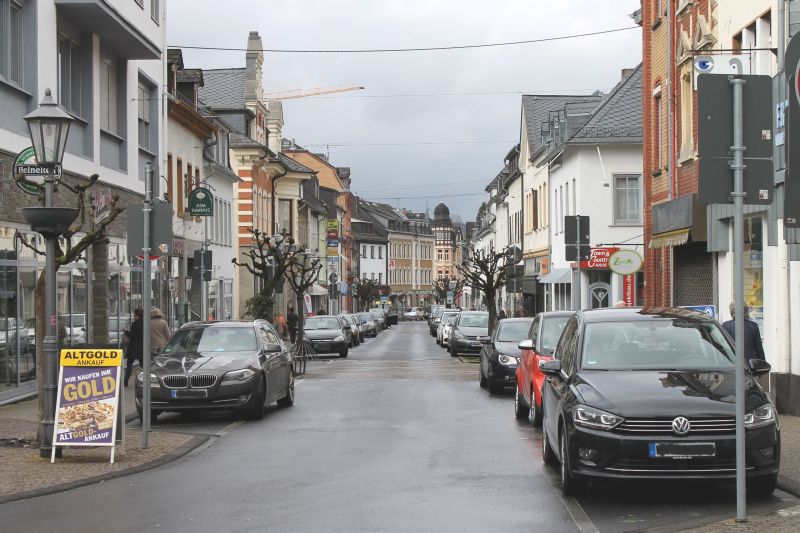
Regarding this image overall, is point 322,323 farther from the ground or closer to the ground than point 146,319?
closer to the ground

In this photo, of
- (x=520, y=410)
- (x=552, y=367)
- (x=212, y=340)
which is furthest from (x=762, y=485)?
(x=212, y=340)

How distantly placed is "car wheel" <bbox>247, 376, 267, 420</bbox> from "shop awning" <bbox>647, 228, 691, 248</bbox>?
9679 mm

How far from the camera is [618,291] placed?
40625mm

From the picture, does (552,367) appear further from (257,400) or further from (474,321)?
(474,321)

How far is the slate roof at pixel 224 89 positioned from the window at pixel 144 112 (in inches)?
1107

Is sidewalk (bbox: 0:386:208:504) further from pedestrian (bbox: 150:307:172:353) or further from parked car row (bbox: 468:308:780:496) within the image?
pedestrian (bbox: 150:307:172:353)

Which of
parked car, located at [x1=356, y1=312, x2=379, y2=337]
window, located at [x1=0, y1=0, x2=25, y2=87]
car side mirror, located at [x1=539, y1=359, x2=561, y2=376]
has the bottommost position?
parked car, located at [x1=356, y1=312, x2=379, y2=337]

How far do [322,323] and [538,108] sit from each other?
22.2 meters

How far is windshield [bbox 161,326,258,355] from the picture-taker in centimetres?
1780

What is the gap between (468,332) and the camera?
3975 cm

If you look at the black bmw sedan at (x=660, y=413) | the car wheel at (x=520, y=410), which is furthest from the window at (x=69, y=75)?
the black bmw sedan at (x=660, y=413)

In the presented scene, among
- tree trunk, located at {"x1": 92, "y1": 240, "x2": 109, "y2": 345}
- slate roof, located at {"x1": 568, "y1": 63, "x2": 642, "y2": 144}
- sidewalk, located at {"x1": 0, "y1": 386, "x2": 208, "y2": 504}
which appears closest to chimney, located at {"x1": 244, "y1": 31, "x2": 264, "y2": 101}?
slate roof, located at {"x1": 568, "y1": 63, "x2": 642, "y2": 144}

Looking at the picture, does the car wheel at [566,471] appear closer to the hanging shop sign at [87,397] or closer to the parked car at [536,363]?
the hanging shop sign at [87,397]

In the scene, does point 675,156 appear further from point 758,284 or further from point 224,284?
point 224,284
